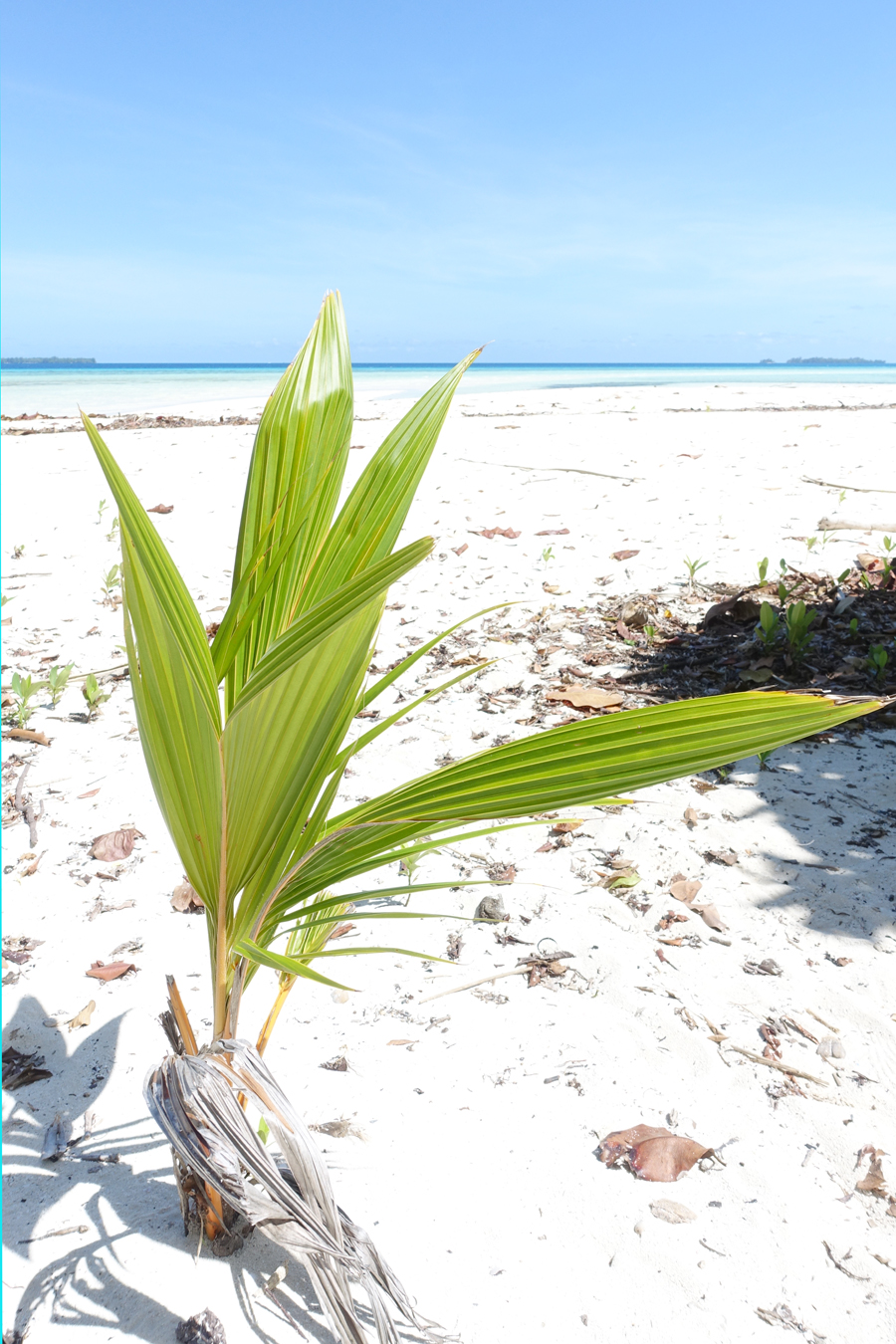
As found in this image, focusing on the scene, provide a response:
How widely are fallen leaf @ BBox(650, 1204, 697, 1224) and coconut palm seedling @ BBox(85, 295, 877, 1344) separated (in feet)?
1.44

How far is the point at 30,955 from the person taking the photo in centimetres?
176

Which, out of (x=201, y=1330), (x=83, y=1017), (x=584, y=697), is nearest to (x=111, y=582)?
(x=584, y=697)

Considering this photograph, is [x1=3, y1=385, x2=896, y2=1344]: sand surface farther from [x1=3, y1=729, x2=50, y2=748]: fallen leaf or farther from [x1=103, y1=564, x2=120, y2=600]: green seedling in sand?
[x1=103, y1=564, x2=120, y2=600]: green seedling in sand

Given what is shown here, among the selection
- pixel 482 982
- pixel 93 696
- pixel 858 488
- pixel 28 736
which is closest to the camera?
pixel 482 982

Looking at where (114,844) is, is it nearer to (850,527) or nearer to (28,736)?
(28,736)

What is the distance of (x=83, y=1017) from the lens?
1582 millimetres

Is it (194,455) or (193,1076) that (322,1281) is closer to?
(193,1076)

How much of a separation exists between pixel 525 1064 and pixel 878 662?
2037 millimetres

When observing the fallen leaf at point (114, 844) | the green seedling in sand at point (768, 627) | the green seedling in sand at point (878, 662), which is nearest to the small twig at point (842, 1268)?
the fallen leaf at point (114, 844)

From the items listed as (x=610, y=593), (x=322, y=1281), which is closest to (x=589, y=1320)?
(x=322, y=1281)

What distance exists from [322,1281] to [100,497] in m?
5.82

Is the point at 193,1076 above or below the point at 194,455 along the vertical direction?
below

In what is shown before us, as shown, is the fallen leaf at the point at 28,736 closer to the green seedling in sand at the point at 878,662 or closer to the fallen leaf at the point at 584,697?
the fallen leaf at the point at 584,697

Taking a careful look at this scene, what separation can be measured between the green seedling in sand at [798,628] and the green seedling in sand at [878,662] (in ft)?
0.70
